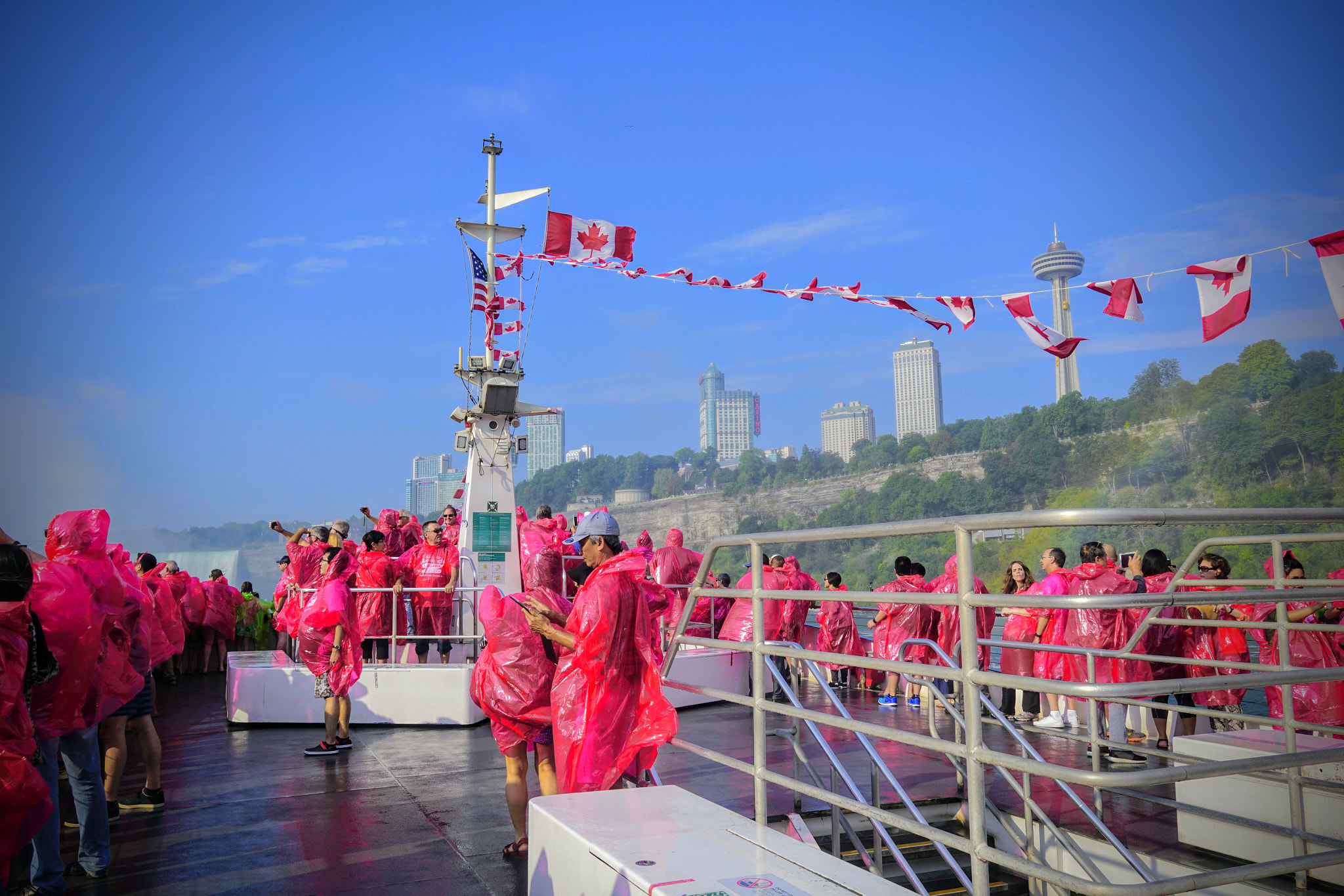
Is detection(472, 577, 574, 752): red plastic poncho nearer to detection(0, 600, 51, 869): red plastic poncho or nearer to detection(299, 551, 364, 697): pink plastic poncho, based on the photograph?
detection(0, 600, 51, 869): red plastic poncho

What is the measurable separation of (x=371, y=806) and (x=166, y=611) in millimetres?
3572

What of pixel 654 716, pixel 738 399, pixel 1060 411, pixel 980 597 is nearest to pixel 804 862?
pixel 980 597

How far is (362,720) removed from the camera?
28.7 ft

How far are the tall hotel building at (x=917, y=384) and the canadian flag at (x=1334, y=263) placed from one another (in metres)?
150

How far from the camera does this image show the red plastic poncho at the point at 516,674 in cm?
415

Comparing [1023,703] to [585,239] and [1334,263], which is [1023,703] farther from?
[585,239]

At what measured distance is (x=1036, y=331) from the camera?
10.2m

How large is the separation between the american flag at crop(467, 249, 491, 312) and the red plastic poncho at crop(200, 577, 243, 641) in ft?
20.6

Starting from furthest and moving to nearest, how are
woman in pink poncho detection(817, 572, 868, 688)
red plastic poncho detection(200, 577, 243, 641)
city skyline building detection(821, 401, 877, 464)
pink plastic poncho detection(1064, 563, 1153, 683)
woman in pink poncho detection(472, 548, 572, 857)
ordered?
city skyline building detection(821, 401, 877, 464) → red plastic poncho detection(200, 577, 243, 641) → woman in pink poncho detection(817, 572, 868, 688) → pink plastic poncho detection(1064, 563, 1153, 683) → woman in pink poncho detection(472, 548, 572, 857)

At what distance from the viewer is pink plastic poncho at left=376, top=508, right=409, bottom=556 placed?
39.3 ft

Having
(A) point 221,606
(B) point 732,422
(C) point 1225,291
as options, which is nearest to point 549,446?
(B) point 732,422

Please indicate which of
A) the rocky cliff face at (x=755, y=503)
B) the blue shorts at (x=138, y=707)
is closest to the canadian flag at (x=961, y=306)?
the blue shorts at (x=138, y=707)

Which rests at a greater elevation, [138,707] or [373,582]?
[373,582]

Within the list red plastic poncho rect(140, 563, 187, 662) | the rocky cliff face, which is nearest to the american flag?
red plastic poncho rect(140, 563, 187, 662)
